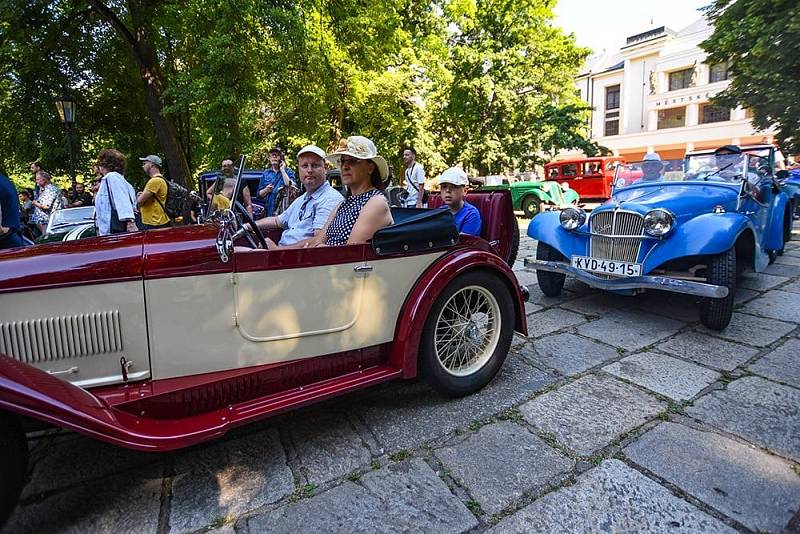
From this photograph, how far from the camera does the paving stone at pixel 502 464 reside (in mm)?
1984

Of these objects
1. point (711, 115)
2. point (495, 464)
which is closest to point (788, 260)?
point (495, 464)

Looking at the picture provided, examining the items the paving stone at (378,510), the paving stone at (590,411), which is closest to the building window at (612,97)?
the paving stone at (590,411)

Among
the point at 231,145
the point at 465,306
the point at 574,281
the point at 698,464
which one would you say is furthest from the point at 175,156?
the point at 698,464

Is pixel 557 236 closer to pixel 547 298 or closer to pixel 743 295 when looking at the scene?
pixel 547 298

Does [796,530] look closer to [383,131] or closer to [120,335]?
[120,335]

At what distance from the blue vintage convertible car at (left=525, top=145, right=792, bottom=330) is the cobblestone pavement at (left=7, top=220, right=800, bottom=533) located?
860mm

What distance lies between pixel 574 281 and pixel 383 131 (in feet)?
46.0

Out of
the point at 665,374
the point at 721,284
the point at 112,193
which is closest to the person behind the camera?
the point at 665,374

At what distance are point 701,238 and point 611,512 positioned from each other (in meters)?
2.91

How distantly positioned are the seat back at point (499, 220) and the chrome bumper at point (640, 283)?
0.97m

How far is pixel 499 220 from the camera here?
3871mm

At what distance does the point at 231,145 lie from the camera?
12.2m

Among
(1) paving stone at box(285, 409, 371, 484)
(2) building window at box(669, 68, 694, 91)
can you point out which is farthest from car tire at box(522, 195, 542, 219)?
(2) building window at box(669, 68, 694, 91)

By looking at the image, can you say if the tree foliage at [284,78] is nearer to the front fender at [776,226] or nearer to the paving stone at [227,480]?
the front fender at [776,226]
